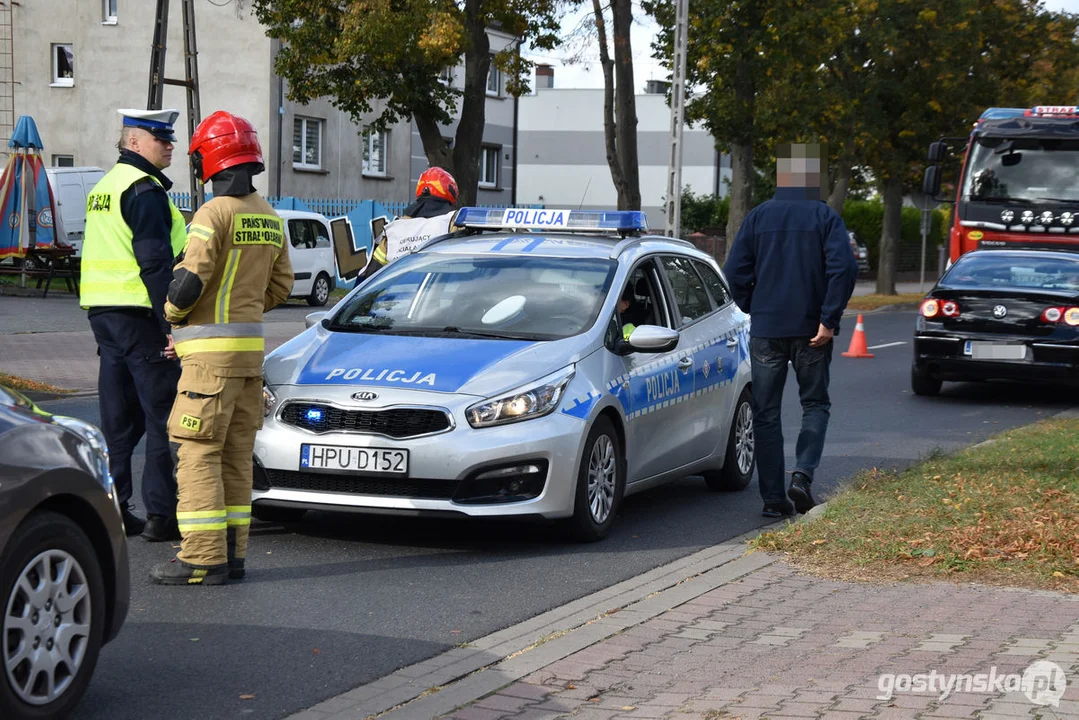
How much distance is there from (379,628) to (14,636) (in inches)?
74.7

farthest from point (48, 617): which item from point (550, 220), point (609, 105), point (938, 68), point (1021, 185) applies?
point (938, 68)

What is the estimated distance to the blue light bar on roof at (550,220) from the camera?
29.6ft

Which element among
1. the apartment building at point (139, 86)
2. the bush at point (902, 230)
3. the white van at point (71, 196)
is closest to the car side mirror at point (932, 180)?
the white van at point (71, 196)

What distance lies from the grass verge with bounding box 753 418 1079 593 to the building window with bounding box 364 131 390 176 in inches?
1355

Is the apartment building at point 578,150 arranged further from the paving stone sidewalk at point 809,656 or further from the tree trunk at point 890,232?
the paving stone sidewalk at point 809,656

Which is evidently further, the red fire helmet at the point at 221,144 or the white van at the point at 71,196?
the white van at the point at 71,196

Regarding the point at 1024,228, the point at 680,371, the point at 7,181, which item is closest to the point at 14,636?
the point at 680,371

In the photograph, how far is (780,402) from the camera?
8656 millimetres

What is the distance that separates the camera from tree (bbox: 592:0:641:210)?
93.5ft

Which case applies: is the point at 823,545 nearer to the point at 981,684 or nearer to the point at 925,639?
the point at 925,639

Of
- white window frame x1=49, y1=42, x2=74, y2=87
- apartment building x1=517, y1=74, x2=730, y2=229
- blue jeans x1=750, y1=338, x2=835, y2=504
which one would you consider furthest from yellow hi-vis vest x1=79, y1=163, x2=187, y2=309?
apartment building x1=517, y1=74, x2=730, y2=229

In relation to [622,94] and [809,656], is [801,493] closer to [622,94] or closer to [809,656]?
[809,656]

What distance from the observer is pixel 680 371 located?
8.61 metres

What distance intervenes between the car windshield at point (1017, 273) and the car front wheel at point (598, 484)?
8269 mm
